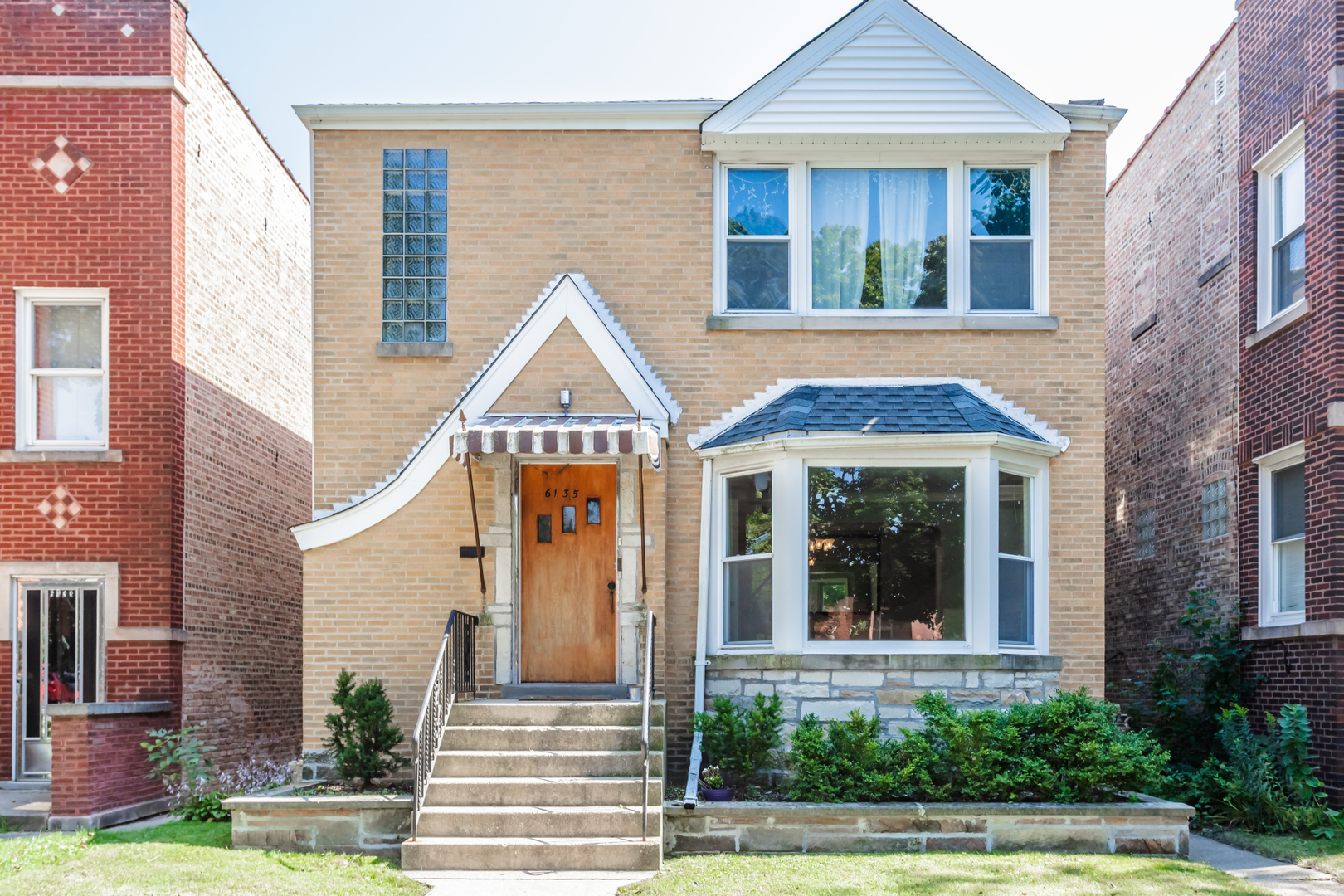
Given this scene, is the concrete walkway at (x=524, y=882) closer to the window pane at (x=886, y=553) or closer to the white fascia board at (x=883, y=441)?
the window pane at (x=886, y=553)

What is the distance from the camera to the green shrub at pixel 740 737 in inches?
385

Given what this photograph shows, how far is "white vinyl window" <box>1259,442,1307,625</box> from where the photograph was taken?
11.2 metres

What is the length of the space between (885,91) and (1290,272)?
4.46m

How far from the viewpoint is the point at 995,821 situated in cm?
894

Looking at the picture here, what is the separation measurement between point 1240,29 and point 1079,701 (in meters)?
7.92

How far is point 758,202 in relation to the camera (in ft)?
38.5

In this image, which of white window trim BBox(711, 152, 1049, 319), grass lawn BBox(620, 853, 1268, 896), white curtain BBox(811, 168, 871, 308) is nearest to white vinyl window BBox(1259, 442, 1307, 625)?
white window trim BBox(711, 152, 1049, 319)

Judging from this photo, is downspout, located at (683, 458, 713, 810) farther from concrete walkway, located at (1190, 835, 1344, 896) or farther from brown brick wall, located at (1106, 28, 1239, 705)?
brown brick wall, located at (1106, 28, 1239, 705)

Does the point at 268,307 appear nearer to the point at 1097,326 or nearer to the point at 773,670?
the point at 773,670

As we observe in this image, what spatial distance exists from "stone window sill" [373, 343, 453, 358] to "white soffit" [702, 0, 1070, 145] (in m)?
3.40

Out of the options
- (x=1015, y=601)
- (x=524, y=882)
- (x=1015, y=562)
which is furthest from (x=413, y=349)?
(x=1015, y=601)

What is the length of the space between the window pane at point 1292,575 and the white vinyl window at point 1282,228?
2.32m

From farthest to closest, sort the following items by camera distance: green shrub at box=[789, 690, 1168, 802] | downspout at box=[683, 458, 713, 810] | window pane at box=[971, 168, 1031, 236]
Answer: window pane at box=[971, 168, 1031, 236] → downspout at box=[683, 458, 713, 810] → green shrub at box=[789, 690, 1168, 802]

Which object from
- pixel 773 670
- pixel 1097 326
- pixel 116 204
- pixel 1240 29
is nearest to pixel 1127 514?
pixel 1097 326
